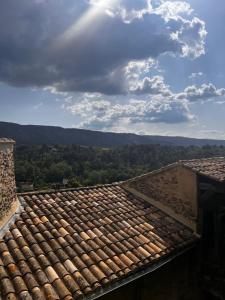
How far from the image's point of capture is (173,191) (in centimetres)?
1108

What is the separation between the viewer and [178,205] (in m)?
10.9

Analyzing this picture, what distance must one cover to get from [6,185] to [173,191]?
5.41 m

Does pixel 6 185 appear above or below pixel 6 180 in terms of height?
below

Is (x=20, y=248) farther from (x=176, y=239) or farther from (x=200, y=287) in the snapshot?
(x=200, y=287)

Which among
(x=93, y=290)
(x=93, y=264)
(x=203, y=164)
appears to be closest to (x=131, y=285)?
(x=93, y=264)

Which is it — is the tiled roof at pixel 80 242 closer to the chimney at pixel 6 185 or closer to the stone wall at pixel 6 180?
the chimney at pixel 6 185

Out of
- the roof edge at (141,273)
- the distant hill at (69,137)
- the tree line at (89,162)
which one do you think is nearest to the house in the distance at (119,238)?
the roof edge at (141,273)

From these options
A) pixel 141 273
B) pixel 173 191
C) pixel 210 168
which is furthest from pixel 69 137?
pixel 141 273

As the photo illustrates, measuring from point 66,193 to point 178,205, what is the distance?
3.57 m

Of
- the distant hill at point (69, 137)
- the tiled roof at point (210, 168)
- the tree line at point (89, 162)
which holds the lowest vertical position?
the tree line at point (89, 162)

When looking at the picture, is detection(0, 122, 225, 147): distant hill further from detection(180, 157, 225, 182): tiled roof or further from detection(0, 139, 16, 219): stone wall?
detection(0, 139, 16, 219): stone wall

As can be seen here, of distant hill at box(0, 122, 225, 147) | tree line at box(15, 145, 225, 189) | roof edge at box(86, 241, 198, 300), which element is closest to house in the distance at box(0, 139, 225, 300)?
roof edge at box(86, 241, 198, 300)

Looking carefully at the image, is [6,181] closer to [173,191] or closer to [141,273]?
[141,273]

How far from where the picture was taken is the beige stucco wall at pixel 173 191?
34.7ft
